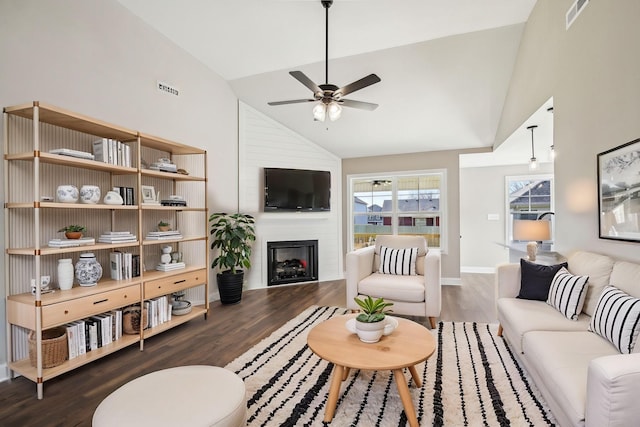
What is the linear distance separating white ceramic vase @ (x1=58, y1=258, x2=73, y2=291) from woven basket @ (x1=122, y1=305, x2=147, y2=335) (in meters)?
0.52

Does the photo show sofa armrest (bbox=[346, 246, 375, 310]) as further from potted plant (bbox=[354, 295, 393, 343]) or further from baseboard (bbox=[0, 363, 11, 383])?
baseboard (bbox=[0, 363, 11, 383])

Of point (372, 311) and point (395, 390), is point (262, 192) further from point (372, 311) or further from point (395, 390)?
point (395, 390)

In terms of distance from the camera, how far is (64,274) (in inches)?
94.2

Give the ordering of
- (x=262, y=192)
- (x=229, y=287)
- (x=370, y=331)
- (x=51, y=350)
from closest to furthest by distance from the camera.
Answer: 1. (x=370, y=331)
2. (x=51, y=350)
3. (x=229, y=287)
4. (x=262, y=192)

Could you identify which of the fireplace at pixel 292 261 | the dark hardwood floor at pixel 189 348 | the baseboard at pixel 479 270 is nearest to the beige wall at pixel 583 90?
the dark hardwood floor at pixel 189 348

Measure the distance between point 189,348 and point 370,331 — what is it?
176 cm

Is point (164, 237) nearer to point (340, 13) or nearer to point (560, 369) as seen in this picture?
point (340, 13)

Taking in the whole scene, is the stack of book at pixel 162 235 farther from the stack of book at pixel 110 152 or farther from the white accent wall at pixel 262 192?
the white accent wall at pixel 262 192

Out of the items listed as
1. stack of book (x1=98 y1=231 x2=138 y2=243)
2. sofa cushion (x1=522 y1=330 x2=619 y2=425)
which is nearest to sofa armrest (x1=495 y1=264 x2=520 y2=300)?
sofa cushion (x1=522 y1=330 x2=619 y2=425)

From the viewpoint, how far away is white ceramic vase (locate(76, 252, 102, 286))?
2.51 metres

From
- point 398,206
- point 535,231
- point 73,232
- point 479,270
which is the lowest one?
point 479,270

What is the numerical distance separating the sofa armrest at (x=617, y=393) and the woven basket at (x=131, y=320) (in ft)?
10.1

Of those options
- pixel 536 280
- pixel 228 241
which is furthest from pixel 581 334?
pixel 228 241

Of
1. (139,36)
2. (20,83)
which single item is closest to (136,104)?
(139,36)
